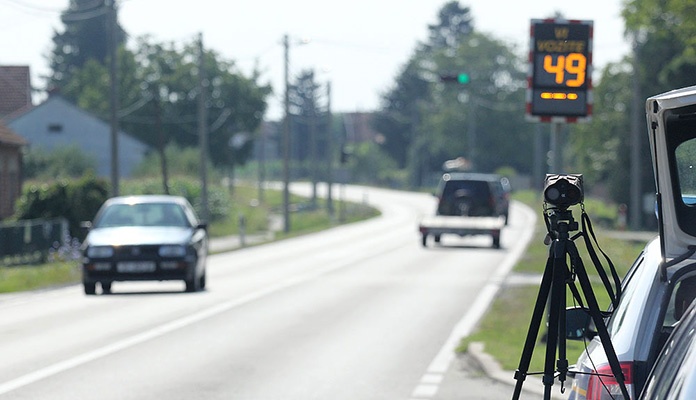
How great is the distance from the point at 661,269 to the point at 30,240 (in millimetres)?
31750

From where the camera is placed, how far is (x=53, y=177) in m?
74.5

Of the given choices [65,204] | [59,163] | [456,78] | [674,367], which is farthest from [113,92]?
[59,163]

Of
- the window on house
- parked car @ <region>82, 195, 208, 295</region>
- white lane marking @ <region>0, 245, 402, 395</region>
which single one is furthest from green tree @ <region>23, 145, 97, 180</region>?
parked car @ <region>82, 195, 208, 295</region>

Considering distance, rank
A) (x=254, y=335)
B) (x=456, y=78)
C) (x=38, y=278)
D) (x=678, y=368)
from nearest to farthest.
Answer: (x=678, y=368)
(x=254, y=335)
(x=38, y=278)
(x=456, y=78)

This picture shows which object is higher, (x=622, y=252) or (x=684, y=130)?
(x=684, y=130)

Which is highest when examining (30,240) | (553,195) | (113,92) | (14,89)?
(113,92)

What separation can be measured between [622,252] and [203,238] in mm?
11669

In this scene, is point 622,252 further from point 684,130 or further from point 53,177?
point 53,177

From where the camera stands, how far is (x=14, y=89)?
308 feet

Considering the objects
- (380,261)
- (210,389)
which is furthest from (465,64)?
(210,389)

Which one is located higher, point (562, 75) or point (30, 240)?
point (562, 75)

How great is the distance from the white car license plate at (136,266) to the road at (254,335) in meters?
0.46

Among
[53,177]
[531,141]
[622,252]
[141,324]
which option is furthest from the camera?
[531,141]

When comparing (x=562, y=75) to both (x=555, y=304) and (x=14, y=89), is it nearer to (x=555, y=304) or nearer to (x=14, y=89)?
(x=555, y=304)
